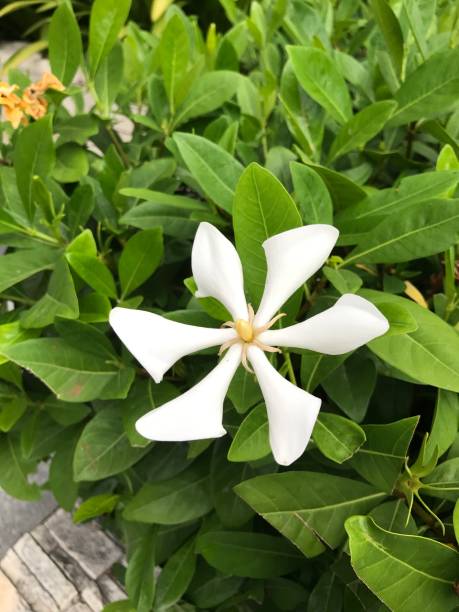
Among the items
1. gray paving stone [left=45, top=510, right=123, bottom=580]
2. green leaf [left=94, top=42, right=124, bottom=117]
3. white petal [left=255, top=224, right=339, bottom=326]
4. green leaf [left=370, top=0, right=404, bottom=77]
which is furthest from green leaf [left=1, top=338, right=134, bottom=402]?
gray paving stone [left=45, top=510, right=123, bottom=580]

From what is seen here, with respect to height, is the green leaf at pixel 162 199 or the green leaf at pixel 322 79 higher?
the green leaf at pixel 322 79

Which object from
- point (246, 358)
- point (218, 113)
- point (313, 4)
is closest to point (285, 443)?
point (246, 358)

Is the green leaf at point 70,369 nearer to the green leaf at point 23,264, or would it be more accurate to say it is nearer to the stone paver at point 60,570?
the green leaf at point 23,264

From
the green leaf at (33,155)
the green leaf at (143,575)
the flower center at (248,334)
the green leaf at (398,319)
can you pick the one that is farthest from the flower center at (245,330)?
the green leaf at (143,575)

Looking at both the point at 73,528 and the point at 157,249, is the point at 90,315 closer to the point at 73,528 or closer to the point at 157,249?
the point at 157,249

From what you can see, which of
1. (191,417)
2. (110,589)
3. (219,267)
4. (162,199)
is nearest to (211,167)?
(162,199)

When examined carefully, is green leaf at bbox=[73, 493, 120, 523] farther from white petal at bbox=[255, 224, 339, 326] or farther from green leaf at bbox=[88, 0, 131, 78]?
green leaf at bbox=[88, 0, 131, 78]

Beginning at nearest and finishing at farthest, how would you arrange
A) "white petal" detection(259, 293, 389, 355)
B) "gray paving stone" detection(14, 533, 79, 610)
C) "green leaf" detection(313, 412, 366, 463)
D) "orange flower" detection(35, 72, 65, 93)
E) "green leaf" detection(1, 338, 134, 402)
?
"white petal" detection(259, 293, 389, 355) < "green leaf" detection(313, 412, 366, 463) < "green leaf" detection(1, 338, 134, 402) < "orange flower" detection(35, 72, 65, 93) < "gray paving stone" detection(14, 533, 79, 610)
